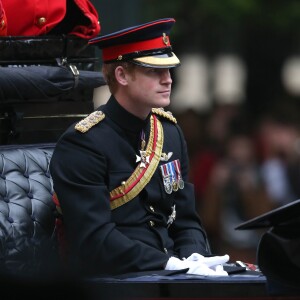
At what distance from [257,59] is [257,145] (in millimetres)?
6287

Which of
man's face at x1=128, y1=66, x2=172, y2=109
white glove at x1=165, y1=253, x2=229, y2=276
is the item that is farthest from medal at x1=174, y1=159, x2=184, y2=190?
white glove at x1=165, y1=253, x2=229, y2=276

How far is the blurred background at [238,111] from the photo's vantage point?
10.9 metres

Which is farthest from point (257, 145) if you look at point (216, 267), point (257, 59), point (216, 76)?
point (216, 76)

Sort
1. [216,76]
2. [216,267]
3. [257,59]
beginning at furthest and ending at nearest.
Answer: [216,76] < [257,59] < [216,267]

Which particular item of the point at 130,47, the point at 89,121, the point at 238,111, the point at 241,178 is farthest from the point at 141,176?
the point at 238,111

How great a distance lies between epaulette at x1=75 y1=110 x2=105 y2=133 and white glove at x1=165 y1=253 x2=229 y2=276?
0.62 m

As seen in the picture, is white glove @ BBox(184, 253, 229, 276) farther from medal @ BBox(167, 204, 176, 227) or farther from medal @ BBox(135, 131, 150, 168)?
medal @ BBox(135, 131, 150, 168)

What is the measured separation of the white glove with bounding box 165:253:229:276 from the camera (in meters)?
4.66

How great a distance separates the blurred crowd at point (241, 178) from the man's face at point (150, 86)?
538 centimetres

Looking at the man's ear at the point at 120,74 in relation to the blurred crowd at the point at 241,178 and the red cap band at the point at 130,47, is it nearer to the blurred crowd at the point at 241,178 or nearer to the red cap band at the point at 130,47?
the red cap band at the point at 130,47

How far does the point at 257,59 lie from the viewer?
18.3m

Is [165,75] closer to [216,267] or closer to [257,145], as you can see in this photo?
[216,267]

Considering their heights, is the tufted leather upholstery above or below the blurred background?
above

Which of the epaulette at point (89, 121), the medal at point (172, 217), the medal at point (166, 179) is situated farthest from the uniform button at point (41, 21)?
the medal at point (172, 217)
